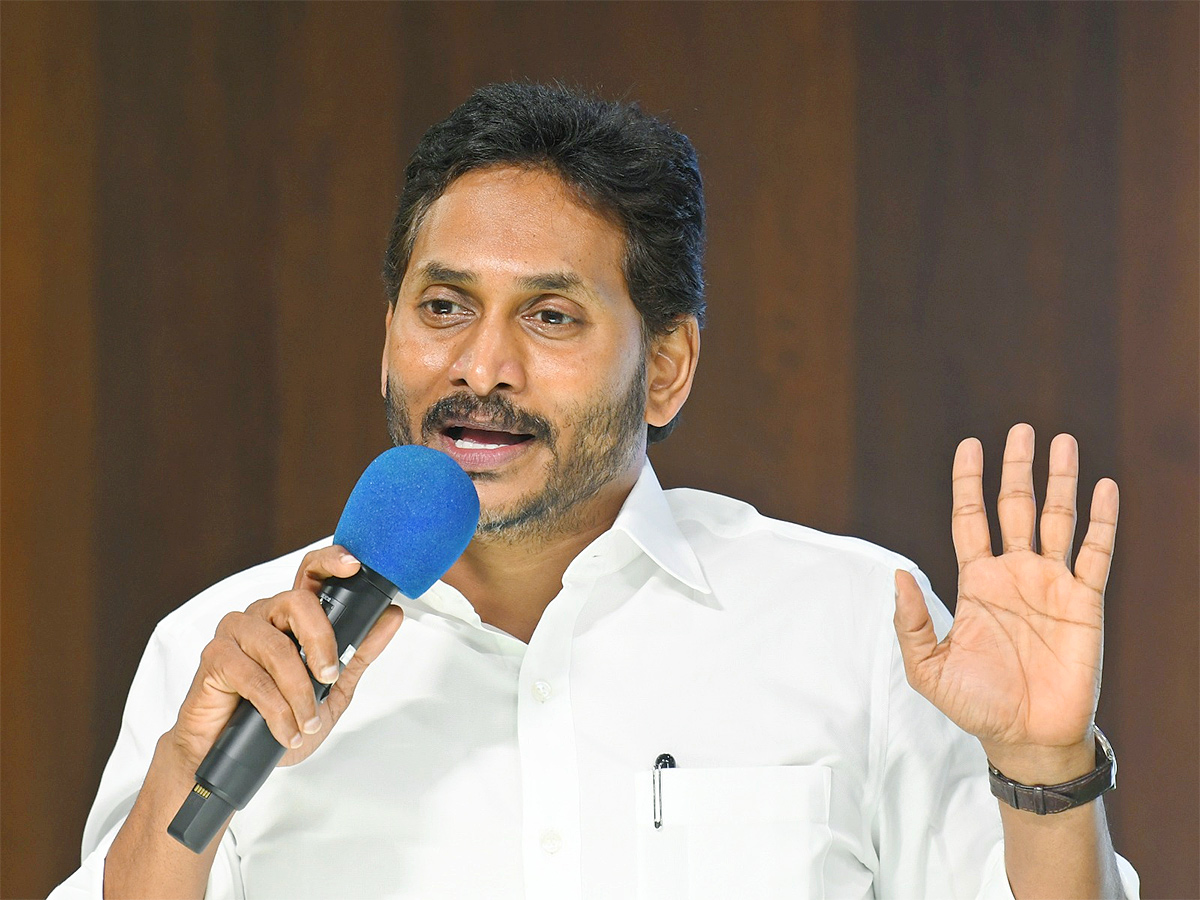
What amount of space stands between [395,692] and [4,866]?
1190 mm

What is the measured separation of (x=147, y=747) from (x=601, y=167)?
968mm

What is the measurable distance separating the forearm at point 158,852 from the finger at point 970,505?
0.89 metres

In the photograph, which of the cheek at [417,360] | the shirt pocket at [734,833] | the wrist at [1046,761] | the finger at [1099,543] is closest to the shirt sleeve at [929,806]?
the shirt pocket at [734,833]

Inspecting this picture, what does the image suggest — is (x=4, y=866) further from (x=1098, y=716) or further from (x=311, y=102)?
(x=1098, y=716)

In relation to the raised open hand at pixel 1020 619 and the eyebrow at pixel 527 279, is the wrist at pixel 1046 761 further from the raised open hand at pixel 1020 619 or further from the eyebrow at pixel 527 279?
the eyebrow at pixel 527 279

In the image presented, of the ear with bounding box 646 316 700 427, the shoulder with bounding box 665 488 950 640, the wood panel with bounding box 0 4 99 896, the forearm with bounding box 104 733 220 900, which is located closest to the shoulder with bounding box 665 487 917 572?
the shoulder with bounding box 665 488 950 640

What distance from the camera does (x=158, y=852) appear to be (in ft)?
4.54

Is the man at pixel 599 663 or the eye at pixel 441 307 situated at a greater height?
the eye at pixel 441 307

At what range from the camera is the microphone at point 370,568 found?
1113mm

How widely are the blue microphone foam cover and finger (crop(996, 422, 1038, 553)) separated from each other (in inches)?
23.6

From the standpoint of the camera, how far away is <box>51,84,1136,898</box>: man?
1.41m

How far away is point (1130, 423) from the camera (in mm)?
2215

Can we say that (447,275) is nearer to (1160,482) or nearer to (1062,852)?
(1062,852)

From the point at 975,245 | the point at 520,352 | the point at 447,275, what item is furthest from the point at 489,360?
the point at 975,245
